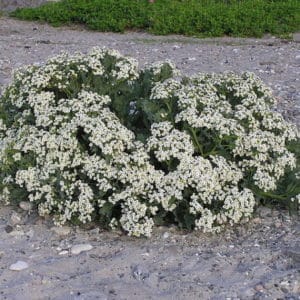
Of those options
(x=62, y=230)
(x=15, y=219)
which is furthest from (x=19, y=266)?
(x=15, y=219)

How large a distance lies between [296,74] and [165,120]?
4.63 metres

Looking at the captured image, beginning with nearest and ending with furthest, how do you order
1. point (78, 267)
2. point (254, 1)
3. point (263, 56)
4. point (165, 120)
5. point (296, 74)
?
point (78, 267), point (165, 120), point (296, 74), point (263, 56), point (254, 1)

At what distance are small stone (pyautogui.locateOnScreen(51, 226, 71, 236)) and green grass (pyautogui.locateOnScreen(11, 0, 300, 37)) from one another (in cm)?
874

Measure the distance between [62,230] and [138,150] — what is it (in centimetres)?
79

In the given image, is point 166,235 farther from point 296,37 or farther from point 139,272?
point 296,37

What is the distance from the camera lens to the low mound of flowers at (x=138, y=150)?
4828 millimetres

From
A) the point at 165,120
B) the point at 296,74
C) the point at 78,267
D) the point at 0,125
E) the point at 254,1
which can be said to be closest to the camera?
the point at 78,267

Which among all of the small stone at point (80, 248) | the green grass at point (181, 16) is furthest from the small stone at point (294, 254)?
the green grass at point (181, 16)

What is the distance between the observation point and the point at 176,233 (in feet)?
16.4

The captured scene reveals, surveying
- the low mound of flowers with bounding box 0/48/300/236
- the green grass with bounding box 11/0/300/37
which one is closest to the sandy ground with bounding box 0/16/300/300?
the low mound of flowers with bounding box 0/48/300/236

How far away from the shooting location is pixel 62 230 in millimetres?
5027

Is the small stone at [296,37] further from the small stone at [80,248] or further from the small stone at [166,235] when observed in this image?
the small stone at [80,248]

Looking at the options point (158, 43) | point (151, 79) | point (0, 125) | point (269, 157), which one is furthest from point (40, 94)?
point (158, 43)

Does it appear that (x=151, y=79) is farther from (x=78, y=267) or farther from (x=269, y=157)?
(x=78, y=267)
